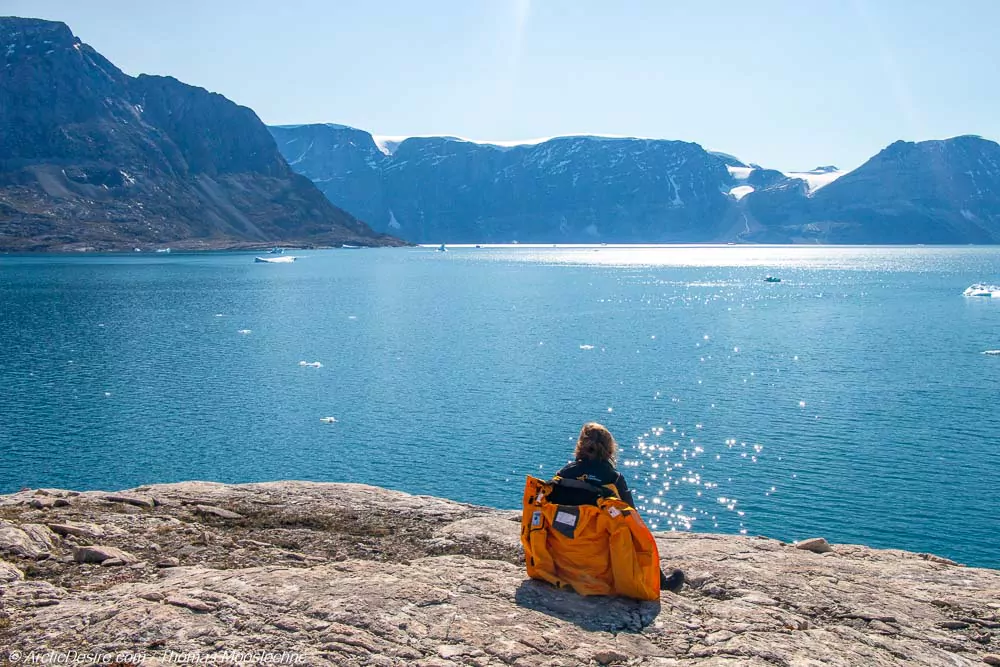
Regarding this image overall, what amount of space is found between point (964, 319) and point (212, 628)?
107 meters

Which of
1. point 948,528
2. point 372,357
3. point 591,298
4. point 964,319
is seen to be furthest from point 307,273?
point 948,528

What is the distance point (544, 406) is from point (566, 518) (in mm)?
40567

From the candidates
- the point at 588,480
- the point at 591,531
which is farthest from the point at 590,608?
the point at 588,480

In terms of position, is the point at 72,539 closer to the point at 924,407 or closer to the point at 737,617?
the point at 737,617

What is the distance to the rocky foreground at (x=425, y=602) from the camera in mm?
8781

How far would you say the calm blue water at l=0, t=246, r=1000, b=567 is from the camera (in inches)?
1374

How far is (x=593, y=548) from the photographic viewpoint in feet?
33.5

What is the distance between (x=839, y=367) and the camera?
63.4 metres

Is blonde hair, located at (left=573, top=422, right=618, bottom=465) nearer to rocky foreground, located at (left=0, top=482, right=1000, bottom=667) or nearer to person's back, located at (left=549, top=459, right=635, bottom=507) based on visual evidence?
person's back, located at (left=549, top=459, right=635, bottom=507)

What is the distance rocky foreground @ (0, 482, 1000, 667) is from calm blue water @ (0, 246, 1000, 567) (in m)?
20.0

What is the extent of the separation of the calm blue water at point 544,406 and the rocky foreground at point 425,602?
1998 cm

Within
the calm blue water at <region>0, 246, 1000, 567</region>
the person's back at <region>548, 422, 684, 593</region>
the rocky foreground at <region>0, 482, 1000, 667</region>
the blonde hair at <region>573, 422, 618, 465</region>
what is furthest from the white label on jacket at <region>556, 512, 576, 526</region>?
the calm blue water at <region>0, 246, 1000, 567</region>

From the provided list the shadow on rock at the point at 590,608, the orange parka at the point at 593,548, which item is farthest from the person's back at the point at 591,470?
the shadow on rock at the point at 590,608

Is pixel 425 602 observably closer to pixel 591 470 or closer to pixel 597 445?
pixel 591 470
